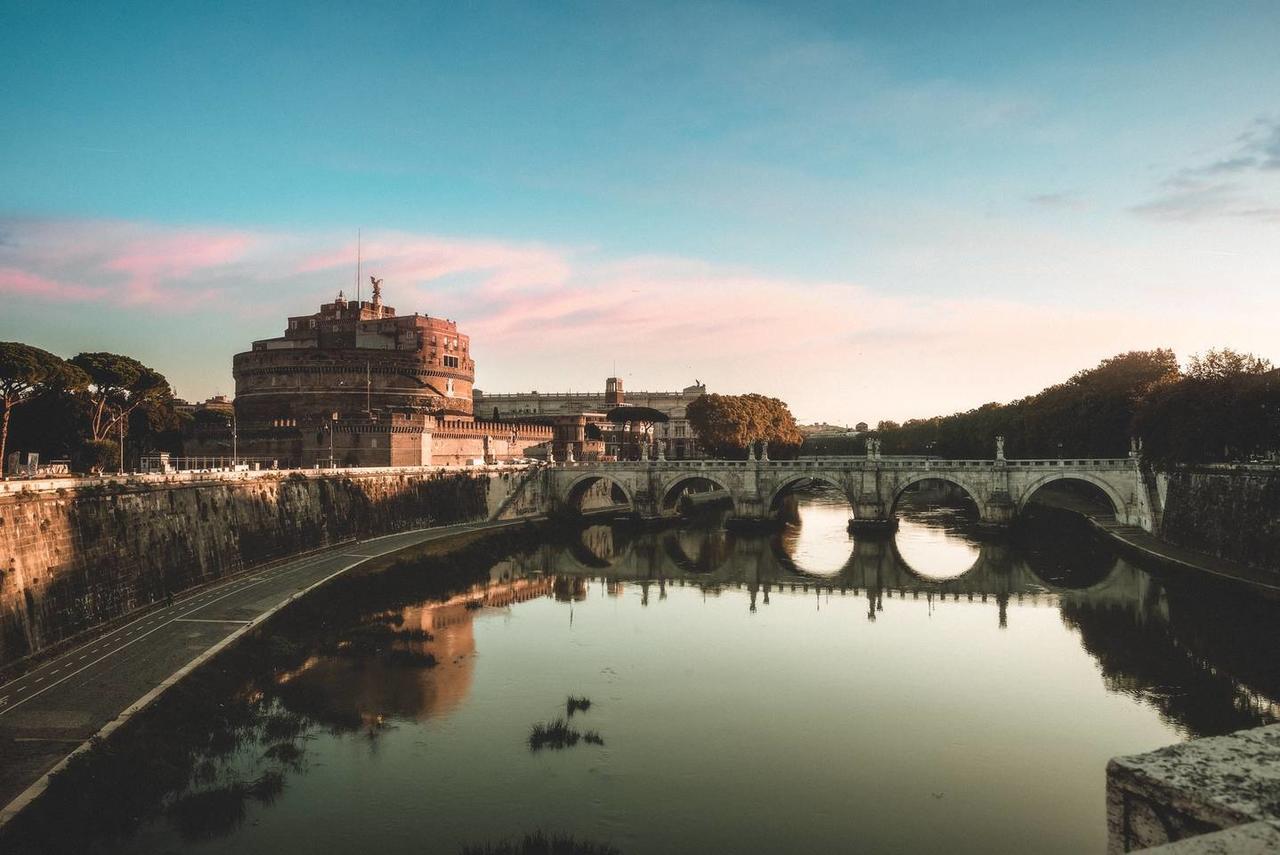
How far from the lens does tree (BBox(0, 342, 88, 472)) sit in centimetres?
3484

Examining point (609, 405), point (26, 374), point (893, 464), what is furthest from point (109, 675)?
point (609, 405)

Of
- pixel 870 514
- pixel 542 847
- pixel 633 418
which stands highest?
pixel 633 418

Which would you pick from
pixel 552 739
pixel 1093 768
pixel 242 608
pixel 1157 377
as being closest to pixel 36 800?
pixel 552 739

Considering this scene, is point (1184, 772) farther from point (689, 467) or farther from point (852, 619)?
point (689, 467)

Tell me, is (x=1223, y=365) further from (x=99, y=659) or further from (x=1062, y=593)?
(x=99, y=659)

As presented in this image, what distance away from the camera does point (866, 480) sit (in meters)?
62.6

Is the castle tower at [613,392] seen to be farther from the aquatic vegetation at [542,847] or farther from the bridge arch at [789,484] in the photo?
the aquatic vegetation at [542,847]

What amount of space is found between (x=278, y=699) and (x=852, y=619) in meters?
23.2

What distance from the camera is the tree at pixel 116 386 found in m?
45.7

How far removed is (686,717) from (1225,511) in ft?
108

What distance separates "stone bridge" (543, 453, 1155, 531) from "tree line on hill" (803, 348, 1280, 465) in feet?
13.1

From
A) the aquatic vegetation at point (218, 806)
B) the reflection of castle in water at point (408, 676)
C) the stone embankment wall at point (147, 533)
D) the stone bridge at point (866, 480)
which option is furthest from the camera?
the stone bridge at point (866, 480)

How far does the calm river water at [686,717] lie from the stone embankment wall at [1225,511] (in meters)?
3.13

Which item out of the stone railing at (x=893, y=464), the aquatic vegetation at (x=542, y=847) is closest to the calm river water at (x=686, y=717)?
the aquatic vegetation at (x=542, y=847)
